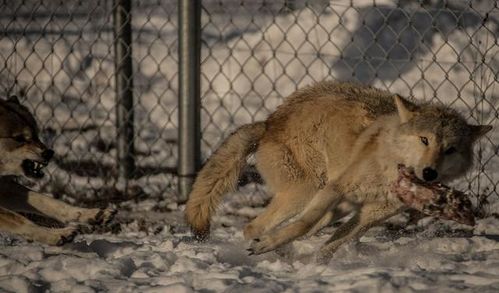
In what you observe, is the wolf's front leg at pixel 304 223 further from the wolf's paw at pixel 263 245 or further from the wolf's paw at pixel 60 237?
the wolf's paw at pixel 60 237

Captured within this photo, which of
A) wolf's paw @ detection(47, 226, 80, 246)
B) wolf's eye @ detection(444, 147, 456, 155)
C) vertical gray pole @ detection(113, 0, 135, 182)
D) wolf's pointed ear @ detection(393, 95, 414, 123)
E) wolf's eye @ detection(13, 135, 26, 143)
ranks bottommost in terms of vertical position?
wolf's paw @ detection(47, 226, 80, 246)

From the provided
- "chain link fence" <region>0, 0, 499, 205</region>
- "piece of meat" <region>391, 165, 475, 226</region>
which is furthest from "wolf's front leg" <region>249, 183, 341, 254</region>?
"chain link fence" <region>0, 0, 499, 205</region>

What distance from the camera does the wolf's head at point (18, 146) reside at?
443 cm

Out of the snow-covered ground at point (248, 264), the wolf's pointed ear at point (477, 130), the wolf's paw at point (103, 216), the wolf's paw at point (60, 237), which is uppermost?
the wolf's pointed ear at point (477, 130)

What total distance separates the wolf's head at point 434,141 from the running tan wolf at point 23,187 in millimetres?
1547

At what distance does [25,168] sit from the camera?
448 cm

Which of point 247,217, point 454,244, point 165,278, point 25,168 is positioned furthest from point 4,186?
point 454,244

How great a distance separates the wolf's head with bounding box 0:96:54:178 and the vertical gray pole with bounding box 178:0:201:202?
121cm

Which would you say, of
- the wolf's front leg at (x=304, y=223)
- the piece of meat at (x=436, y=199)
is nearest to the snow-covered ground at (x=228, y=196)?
the wolf's front leg at (x=304, y=223)

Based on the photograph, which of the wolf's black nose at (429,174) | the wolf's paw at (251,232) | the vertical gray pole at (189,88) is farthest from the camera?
the vertical gray pole at (189,88)

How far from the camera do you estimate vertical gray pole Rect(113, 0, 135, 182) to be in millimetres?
5984

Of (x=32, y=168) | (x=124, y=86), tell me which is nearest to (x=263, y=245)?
(x=32, y=168)

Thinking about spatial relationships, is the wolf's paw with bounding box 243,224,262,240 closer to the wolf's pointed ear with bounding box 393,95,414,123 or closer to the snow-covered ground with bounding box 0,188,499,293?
the snow-covered ground with bounding box 0,188,499,293

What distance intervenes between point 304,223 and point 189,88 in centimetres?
173
